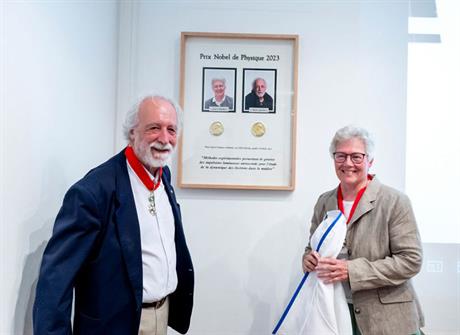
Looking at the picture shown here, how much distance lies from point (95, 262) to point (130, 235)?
4.9 inches

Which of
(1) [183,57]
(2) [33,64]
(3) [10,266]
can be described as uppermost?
(1) [183,57]

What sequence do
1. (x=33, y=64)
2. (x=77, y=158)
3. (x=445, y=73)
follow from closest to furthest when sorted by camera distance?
(x=33, y=64) < (x=77, y=158) < (x=445, y=73)

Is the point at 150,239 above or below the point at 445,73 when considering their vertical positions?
below

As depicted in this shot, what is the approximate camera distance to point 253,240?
74.5 inches

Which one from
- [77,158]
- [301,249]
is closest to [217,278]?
[301,249]

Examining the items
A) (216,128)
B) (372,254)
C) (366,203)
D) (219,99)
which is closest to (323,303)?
(372,254)

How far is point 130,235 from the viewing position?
3.57 feet

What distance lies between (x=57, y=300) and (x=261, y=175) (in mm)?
1156

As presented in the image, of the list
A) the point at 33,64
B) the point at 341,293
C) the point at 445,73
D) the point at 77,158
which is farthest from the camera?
the point at 445,73

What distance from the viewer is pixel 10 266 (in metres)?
0.98

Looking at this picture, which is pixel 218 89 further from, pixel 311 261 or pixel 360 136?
pixel 311 261

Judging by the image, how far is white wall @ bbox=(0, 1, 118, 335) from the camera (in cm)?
95

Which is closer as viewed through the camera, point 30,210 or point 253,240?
point 30,210

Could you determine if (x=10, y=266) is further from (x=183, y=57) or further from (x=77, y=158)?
(x=183, y=57)
